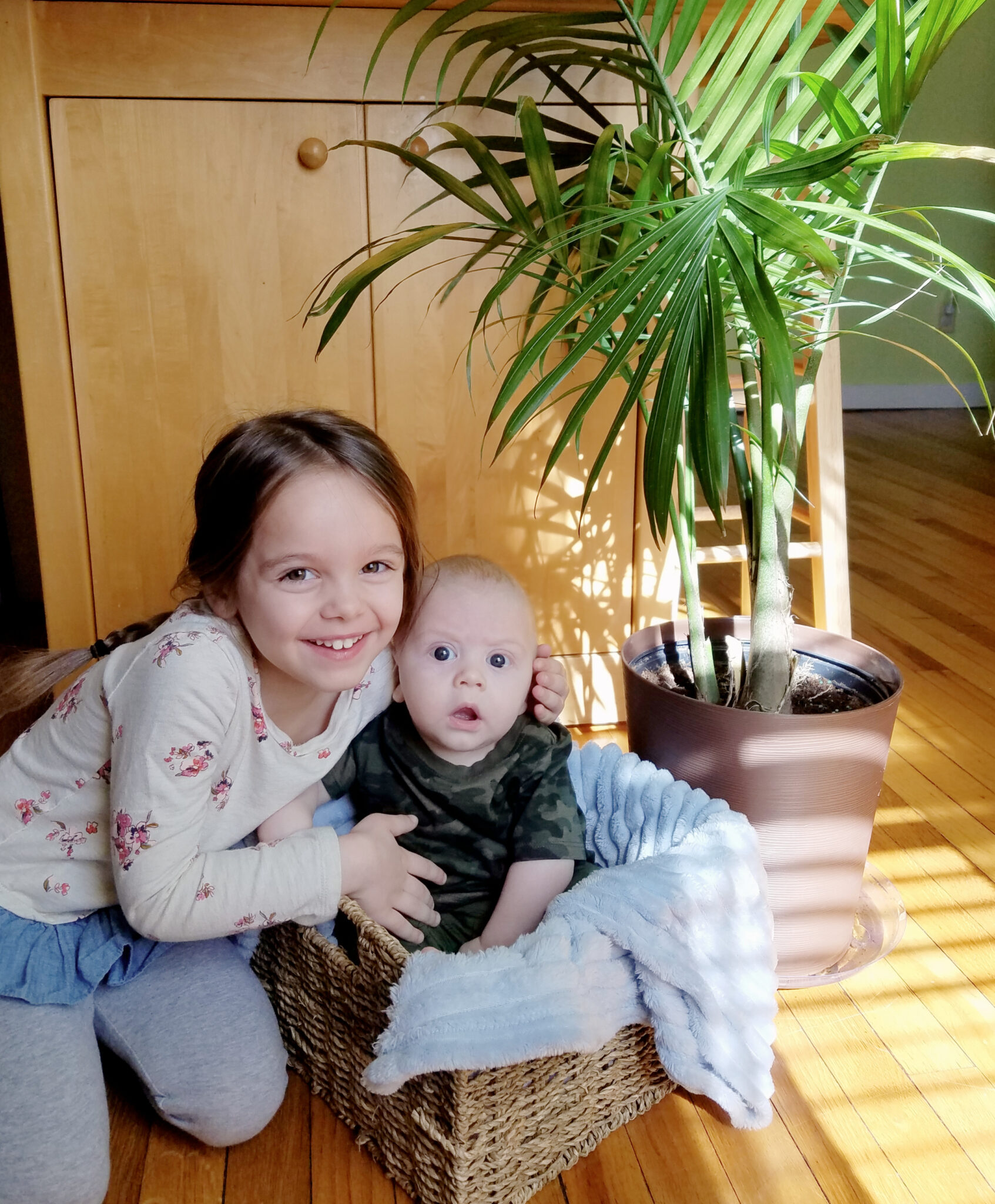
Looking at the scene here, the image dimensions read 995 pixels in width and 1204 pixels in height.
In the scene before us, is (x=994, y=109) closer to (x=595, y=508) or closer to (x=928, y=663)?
(x=928, y=663)

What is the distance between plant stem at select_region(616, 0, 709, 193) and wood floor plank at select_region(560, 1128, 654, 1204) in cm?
84

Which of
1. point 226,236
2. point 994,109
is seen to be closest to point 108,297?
point 226,236

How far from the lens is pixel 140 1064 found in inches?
37.0

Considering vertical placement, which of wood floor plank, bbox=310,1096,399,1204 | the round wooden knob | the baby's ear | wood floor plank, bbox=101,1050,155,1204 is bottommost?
wood floor plank, bbox=101,1050,155,1204

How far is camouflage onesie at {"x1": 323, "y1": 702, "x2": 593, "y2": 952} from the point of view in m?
1.05

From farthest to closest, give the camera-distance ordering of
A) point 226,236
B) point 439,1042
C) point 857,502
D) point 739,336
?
point 857,502
point 226,236
point 739,336
point 439,1042

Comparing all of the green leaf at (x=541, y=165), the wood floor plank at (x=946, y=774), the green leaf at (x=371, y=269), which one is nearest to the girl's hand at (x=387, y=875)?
the green leaf at (x=371, y=269)

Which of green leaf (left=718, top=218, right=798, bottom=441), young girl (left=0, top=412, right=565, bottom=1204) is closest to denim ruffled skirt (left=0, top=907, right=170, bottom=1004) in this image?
young girl (left=0, top=412, right=565, bottom=1204)

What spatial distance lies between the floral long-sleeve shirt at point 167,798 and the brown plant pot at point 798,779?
1.19ft

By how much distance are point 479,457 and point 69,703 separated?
28.6 inches

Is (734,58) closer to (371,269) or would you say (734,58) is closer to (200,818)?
(371,269)

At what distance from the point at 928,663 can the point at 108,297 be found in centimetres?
153

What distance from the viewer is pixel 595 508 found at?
158cm

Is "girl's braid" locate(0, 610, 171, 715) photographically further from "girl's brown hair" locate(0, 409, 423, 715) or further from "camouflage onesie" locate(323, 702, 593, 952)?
"camouflage onesie" locate(323, 702, 593, 952)
